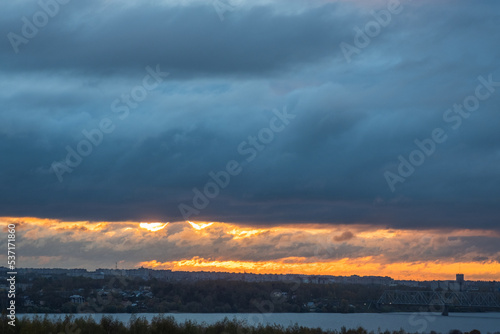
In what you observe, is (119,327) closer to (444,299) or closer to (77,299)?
(77,299)

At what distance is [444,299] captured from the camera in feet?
468

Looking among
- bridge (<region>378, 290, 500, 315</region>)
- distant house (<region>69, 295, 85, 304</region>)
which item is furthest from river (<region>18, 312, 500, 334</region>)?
bridge (<region>378, 290, 500, 315</region>)

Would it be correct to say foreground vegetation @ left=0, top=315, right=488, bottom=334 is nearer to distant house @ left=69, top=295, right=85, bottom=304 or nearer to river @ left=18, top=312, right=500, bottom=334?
river @ left=18, top=312, right=500, bottom=334

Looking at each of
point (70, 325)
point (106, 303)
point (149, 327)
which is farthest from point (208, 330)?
point (106, 303)

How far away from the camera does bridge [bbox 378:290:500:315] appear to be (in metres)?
141

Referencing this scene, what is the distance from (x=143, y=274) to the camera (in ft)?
457

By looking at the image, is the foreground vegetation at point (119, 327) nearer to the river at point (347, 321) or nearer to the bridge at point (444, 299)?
the river at point (347, 321)

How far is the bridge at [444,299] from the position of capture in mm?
140750

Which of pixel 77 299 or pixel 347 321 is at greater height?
pixel 77 299

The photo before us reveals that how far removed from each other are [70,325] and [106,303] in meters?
56.3

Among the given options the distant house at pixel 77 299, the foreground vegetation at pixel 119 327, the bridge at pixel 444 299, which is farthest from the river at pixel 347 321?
the foreground vegetation at pixel 119 327

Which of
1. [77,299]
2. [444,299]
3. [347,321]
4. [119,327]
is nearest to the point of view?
[119,327]

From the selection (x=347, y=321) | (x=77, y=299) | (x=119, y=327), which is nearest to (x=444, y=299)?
(x=347, y=321)

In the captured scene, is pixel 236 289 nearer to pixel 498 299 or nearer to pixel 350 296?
pixel 350 296
